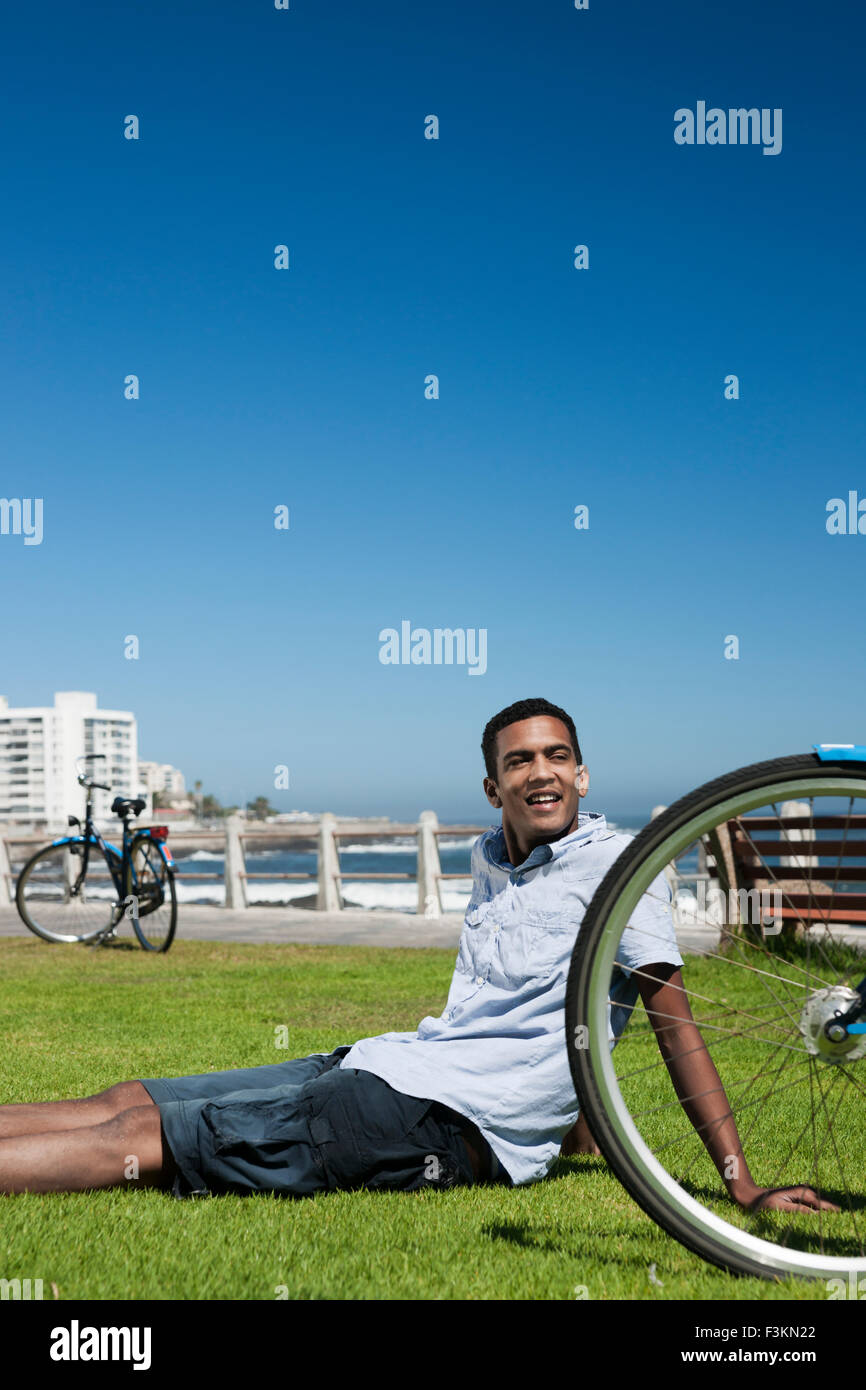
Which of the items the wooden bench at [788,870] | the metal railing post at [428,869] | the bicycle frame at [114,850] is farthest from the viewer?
the metal railing post at [428,869]

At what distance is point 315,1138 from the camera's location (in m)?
2.81

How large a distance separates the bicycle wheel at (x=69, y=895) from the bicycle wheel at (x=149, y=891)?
19 centimetres

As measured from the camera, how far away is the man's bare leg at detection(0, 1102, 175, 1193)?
2773mm

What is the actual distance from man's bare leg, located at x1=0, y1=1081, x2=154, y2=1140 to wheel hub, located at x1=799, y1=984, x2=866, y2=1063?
5.37 ft

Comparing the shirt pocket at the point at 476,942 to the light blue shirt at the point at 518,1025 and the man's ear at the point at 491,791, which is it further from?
the man's ear at the point at 491,791

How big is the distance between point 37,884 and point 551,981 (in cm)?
929

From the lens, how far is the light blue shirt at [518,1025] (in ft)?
8.98

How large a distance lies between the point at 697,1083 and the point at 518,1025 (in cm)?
45

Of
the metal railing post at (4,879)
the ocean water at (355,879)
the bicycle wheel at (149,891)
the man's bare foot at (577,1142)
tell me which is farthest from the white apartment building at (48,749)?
the man's bare foot at (577,1142)

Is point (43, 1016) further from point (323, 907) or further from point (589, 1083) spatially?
point (323, 907)

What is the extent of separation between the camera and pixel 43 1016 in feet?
20.9

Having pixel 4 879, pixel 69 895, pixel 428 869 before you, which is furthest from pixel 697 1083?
pixel 4 879
